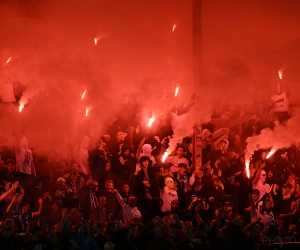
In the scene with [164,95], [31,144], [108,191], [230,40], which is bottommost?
[108,191]

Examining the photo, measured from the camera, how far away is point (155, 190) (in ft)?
39.4

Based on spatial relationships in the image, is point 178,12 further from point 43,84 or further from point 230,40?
point 43,84

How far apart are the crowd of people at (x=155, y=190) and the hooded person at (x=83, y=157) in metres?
0.02

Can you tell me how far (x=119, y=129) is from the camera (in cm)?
1337

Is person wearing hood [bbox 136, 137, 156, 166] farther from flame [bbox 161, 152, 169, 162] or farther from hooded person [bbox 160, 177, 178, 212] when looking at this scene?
hooded person [bbox 160, 177, 178, 212]

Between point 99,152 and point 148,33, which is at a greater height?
point 148,33

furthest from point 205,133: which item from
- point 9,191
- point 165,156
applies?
point 9,191

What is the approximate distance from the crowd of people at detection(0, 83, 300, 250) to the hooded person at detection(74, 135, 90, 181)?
17 millimetres

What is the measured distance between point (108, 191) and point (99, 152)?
43.8 inches

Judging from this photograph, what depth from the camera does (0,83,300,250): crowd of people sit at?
31.2 feet

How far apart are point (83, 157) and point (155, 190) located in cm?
149

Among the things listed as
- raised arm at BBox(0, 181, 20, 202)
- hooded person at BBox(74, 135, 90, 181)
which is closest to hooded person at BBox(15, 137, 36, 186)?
raised arm at BBox(0, 181, 20, 202)

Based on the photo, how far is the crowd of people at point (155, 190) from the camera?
9.52 meters

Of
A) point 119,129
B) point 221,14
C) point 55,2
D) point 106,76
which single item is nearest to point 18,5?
point 55,2
